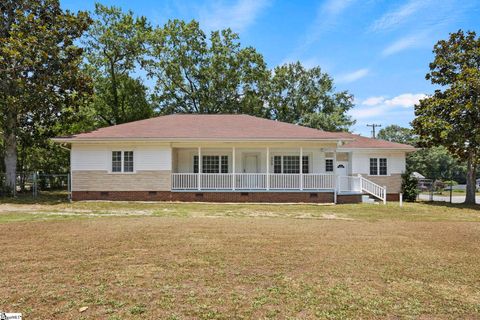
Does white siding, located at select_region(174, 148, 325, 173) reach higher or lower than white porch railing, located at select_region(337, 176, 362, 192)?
higher

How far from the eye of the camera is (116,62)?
30.5 metres

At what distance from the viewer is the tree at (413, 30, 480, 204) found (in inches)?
663

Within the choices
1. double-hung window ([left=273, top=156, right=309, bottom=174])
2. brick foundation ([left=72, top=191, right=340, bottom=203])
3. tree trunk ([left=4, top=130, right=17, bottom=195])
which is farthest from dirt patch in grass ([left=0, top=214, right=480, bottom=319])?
tree trunk ([left=4, top=130, right=17, bottom=195])

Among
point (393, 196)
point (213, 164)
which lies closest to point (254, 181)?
point (213, 164)

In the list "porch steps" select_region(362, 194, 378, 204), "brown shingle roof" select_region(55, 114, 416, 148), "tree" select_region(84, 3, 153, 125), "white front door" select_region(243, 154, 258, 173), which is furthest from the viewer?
"tree" select_region(84, 3, 153, 125)

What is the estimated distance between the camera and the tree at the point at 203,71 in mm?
32156

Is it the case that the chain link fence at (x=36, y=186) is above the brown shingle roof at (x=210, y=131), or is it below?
below

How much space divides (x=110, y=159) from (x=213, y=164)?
550cm

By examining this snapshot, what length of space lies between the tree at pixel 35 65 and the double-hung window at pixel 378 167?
18.6 meters

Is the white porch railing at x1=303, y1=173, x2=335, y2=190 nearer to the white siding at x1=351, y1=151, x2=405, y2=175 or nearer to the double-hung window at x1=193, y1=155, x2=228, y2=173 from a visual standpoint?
the double-hung window at x1=193, y1=155, x2=228, y2=173

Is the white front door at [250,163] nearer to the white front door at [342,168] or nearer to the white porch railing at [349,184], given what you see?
the white porch railing at [349,184]

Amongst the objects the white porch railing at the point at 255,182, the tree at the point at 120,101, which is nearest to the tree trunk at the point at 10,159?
the white porch railing at the point at 255,182

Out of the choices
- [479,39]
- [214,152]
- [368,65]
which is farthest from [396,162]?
[214,152]

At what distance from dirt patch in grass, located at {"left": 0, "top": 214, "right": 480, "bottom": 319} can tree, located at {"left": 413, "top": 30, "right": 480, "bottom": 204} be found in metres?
10.7
